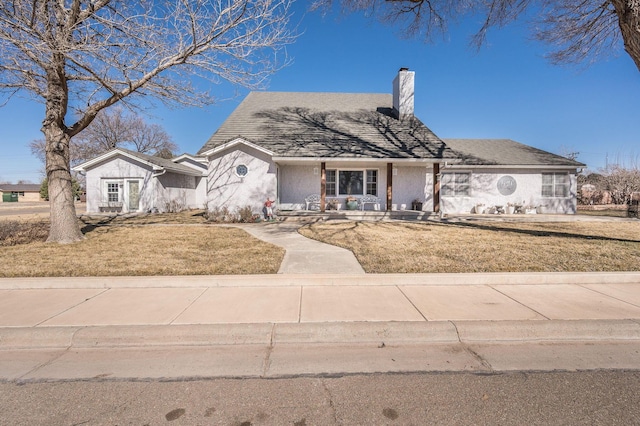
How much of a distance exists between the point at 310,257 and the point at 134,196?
1714 centimetres

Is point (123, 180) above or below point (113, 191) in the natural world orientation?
above

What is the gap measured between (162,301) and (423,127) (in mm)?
16297

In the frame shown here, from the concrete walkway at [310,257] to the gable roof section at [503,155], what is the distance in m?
12.1

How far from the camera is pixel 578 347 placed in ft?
11.7

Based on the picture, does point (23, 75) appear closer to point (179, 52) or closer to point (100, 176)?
point (179, 52)

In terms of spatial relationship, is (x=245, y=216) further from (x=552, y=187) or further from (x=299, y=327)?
(x=552, y=187)

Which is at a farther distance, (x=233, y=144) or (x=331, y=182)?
(x=331, y=182)

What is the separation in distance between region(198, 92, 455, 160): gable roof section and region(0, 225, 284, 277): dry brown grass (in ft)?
22.4

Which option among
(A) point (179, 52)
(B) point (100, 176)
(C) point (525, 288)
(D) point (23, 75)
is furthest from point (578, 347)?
(B) point (100, 176)

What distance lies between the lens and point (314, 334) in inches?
146

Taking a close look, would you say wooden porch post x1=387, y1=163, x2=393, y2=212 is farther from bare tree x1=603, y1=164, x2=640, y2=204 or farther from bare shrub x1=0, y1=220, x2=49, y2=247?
bare tree x1=603, y1=164, x2=640, y2=204

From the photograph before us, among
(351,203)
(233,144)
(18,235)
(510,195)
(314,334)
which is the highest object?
(233,144)

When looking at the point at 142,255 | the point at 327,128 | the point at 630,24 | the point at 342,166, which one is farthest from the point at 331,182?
the point at 630,24

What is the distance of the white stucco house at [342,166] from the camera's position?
15250 millimetres
